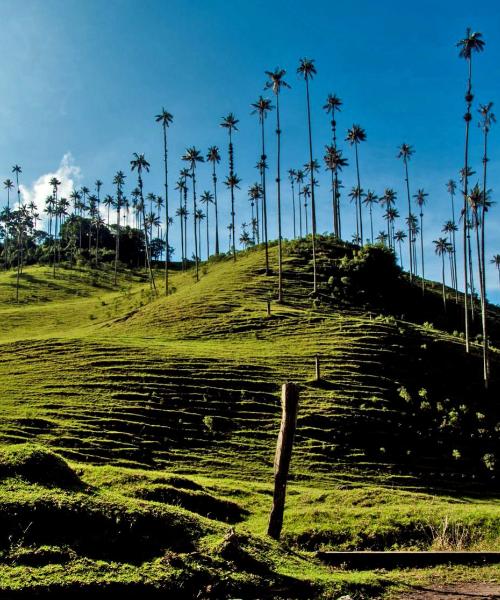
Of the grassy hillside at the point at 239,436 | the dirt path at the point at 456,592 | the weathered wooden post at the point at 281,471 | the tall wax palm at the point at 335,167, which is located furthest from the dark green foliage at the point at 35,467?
the tall wax palm at the point at 335,167

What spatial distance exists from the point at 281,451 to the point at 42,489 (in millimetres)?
6312

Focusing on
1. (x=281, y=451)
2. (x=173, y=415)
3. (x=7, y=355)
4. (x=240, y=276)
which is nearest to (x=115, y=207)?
(x=240, y=276)

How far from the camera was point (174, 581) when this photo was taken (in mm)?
10430

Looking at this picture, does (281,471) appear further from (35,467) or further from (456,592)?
(35,467)

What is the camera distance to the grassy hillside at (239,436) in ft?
37.4

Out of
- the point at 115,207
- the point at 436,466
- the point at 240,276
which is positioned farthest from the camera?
the point at 115,207

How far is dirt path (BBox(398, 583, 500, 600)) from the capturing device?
11625 mm

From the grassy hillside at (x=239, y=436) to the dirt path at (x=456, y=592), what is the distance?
2.89 feet

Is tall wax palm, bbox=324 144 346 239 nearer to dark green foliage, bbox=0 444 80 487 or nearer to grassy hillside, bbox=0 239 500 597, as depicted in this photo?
grassy hillside, bbox=0 239 500 597

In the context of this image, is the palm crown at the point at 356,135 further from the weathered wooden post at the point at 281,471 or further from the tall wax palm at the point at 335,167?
the weathered wooden post at the point at 281,471

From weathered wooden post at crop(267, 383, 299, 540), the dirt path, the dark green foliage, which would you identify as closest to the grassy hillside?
the dark green foliage

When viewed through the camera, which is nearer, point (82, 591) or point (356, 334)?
point (82, 591)

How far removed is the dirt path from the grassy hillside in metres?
0.88

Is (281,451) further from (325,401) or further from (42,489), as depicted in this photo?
(325,401)
